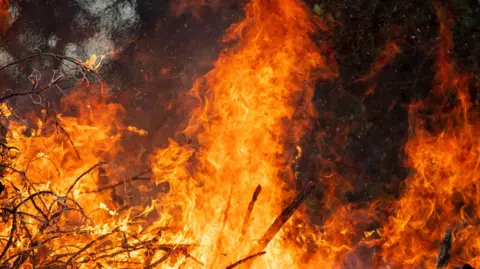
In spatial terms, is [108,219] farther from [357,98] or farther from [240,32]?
[357,98]

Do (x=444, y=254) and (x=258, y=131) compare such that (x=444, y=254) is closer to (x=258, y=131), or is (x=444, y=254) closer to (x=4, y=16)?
(x=258, y=131)

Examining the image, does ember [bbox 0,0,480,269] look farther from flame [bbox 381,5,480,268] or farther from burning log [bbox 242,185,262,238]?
burning log [bbox 242,185,262,238]

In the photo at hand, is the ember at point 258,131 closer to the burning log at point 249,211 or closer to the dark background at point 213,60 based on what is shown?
the dark background at point 213,60

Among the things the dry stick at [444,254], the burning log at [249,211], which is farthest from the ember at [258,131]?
the dry stick at [444,254]

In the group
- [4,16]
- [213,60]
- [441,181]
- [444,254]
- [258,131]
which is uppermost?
[4,16]

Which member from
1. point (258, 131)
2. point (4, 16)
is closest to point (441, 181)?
point (258, 131)

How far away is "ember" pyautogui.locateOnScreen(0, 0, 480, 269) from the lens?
6.83 m

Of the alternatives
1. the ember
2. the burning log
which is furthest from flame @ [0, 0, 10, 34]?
the burning log

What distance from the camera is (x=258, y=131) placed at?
6.97 metres

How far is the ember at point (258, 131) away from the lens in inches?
269

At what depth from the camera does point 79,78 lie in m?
Answer: 7.49

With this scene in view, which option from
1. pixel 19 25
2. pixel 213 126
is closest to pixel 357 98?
pixel 213 126

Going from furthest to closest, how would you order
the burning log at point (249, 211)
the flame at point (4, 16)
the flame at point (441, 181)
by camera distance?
the flame at point (4, 16), the flame at point (441, 181), the burning log at point (249, 211)

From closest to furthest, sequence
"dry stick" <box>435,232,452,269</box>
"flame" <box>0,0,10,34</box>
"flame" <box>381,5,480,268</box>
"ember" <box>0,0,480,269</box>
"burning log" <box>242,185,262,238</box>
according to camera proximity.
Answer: "dry stick" <box>435,232,452,269</box>, "burning log" <box>242,185,262,238</box>, "flame" <box>381,5,480,268</box>, "ember" <box>0,0,480,269</box>, "flame" <box>0,0,10,34</box>
